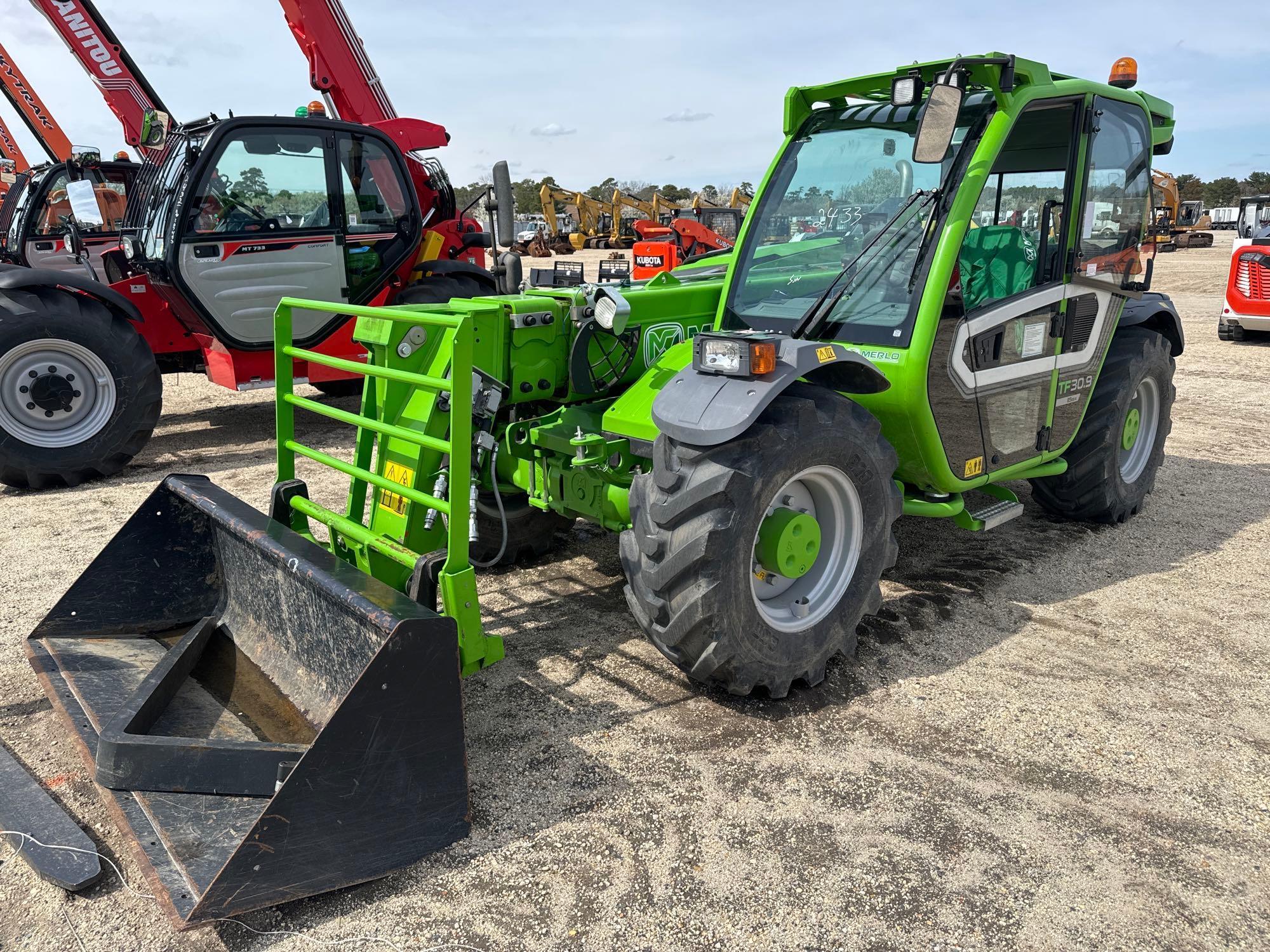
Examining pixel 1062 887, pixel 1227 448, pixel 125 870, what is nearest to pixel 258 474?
pixel 125 870

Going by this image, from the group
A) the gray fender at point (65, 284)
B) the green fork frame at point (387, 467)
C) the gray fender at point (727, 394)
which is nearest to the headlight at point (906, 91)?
the gray fender at point (727, 394)

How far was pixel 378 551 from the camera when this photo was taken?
3389mm

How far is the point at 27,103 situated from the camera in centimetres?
1333

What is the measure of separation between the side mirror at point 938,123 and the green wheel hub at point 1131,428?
2.86 metres

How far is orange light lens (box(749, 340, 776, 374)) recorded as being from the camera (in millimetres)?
3057

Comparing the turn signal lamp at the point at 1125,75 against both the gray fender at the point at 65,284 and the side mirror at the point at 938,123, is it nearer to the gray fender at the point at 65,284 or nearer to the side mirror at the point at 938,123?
the side mirror at the point at 938,123

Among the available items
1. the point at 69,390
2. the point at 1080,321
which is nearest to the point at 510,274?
the point at 1080,321

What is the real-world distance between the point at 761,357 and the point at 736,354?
86 mm

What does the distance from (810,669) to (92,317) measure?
567 centimetres

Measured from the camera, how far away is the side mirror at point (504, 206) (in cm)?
386

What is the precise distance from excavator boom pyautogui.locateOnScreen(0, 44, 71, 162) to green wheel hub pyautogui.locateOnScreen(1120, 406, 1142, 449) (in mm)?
14456

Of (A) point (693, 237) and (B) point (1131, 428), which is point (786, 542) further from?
(A) point (693, 237)

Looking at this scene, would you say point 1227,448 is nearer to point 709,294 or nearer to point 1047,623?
point 1047,623

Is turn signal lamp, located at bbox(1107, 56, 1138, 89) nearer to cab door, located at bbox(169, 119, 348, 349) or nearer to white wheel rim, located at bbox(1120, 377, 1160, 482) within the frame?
white wheel rim, located at bbox(1120, 377, 1160, 482)
